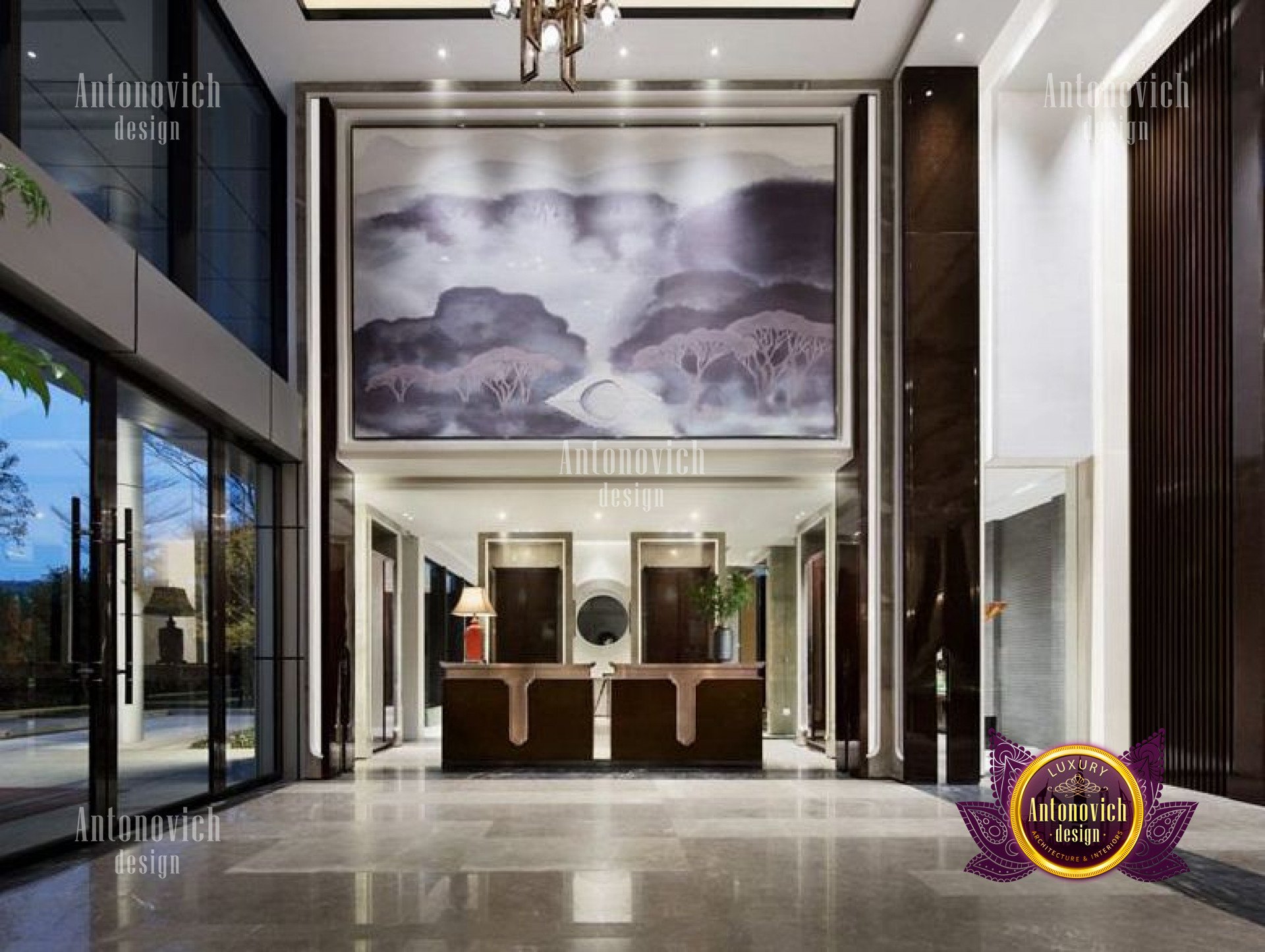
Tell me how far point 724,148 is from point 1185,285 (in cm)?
353

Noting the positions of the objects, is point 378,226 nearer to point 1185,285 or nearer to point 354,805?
point 354,805

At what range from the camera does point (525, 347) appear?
10.1 meters

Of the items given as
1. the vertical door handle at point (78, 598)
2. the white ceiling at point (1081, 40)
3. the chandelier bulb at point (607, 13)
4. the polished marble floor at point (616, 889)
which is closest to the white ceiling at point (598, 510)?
the white ceiling at point (1081, 40)

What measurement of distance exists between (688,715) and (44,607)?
615 centimetres

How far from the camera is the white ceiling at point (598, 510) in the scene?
38.1 ft

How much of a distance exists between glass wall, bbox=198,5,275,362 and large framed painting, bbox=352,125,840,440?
710 mm

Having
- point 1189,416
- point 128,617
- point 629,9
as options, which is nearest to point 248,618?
point 128,617

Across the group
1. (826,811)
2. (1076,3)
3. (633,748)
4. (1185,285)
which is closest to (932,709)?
(826,811)

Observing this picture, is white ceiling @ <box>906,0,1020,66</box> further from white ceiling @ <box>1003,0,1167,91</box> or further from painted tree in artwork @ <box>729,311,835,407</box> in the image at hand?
painted tree in artwork @ <box>729,311,835,407</box>

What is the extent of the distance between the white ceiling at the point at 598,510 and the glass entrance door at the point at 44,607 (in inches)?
209

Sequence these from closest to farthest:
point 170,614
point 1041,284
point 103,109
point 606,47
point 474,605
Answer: point 103,109 → point 170,614 → point 606,47 → point 1041,284 → point 474,605

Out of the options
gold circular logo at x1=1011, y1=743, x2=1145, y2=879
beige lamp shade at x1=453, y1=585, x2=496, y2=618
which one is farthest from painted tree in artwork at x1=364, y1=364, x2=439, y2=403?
gold circular logo at x1=1011, y1=743, x2=1145, y2=879

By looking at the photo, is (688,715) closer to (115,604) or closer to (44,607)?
(115,604)

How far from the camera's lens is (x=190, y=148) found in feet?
26.6
